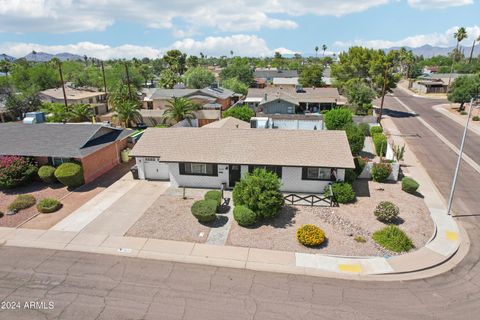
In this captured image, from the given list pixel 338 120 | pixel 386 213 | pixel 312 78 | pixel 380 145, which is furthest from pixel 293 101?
pixel 312 78

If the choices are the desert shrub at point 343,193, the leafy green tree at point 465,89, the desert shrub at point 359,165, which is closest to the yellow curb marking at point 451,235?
the desert shrub at point 343,193

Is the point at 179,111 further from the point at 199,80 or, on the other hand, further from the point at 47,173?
the point at 199,80

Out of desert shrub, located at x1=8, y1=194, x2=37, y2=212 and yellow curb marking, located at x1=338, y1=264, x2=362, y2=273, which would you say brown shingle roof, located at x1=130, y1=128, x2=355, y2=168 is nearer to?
yellow curb marking, located at x1=338, y1=264, x2=362, y2=273

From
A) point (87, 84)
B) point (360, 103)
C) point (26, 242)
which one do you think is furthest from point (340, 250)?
point (87, 84)

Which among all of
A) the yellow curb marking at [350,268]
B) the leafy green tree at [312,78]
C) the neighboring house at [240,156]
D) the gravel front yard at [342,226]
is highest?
the leafy green tree at [312,78]

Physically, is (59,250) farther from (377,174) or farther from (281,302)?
(377,174)

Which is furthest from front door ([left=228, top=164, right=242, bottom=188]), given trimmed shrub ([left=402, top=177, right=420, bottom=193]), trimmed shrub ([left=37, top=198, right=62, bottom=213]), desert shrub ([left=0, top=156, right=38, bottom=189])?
desert shrub ([left=0, top=156, right=38, bottom=189])

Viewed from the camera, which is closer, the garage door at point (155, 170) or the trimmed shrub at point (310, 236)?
the trimmed shrub at point (310, 236)

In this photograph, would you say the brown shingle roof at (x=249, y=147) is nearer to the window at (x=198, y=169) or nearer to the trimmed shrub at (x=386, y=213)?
the window at (x=198, y=169)
